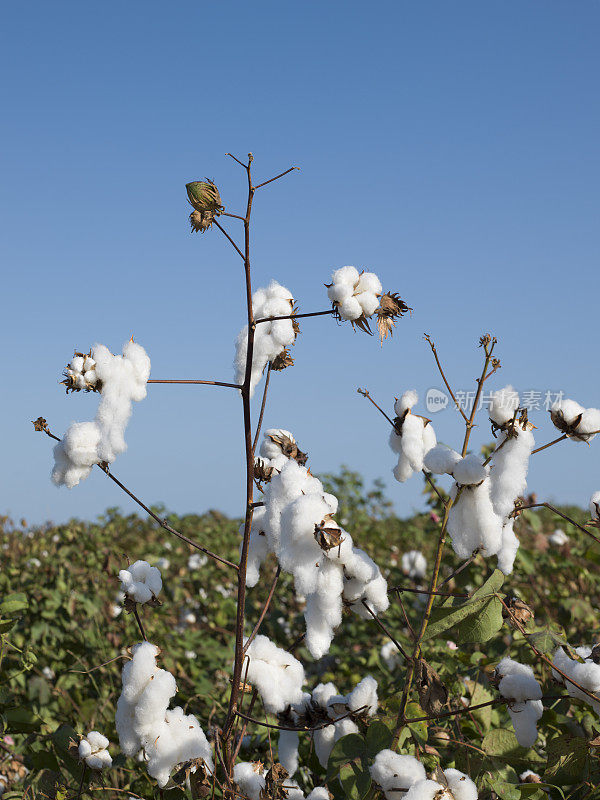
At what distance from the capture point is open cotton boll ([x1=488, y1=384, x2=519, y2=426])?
1728 millimetres

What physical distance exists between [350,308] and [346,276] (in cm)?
8

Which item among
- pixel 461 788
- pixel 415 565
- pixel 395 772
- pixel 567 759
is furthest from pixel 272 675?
pixel 415 565

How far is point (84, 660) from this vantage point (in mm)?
3688

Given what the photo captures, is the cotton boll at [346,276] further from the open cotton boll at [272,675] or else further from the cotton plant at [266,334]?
the open cotton boll at [272,675]

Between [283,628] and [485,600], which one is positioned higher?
[283,628]

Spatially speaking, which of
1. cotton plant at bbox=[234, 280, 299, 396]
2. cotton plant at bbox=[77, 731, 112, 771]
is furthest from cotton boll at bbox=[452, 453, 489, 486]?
cotton plant at bbox=[77, 731, 112, 771]

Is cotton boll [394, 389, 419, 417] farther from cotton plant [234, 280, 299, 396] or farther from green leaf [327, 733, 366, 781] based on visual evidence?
green leaf [327, 733, 366, 781]

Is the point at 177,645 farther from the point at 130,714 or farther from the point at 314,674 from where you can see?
the point at 130,714

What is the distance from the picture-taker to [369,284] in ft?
5.20

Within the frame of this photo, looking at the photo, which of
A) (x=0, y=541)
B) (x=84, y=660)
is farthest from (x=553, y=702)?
(x=0, y=541)

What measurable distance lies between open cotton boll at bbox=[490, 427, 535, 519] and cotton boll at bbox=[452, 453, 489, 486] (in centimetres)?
10

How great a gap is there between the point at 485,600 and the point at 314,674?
3422 millimetres

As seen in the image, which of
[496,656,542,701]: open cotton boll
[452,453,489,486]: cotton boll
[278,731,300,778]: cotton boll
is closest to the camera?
[452,453,489,486]: cotton boll

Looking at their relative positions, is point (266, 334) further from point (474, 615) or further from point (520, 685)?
point (520, 685)
